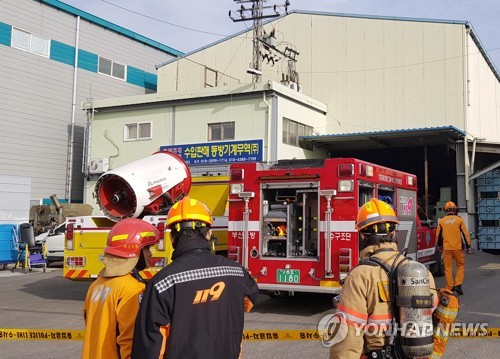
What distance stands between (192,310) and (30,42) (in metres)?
26.9

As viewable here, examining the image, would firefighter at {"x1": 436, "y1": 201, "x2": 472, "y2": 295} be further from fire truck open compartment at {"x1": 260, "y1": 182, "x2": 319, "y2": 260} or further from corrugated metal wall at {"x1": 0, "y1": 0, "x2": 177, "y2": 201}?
corrugated metal wall at {"x1": 0, "y1": 0, "x2": 177, "y2": 201}

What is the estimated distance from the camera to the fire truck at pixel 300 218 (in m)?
8.53

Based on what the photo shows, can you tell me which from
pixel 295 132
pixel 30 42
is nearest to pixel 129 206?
pixel 295 132

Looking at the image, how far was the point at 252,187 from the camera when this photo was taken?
9375 mm

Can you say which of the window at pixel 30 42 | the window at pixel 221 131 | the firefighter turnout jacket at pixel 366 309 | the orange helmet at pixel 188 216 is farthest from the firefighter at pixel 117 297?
the window at pixel 30 42

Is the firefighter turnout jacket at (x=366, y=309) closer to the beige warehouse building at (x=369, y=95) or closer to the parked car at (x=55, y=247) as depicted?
the parked car at (x=55, y=247)

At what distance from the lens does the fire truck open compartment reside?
9.15 m

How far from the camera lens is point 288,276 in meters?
8.90

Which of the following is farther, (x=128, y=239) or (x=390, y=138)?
(x=390, y=138)

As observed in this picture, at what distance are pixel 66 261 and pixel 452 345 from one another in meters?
6.99

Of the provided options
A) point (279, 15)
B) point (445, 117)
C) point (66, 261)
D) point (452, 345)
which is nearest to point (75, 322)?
point (66, 261)

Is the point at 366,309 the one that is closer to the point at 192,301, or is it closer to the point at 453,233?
the point at 192,301

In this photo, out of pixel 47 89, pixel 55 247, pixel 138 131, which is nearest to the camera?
pixel 55 247

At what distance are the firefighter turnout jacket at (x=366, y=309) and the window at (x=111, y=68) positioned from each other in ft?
95.3
